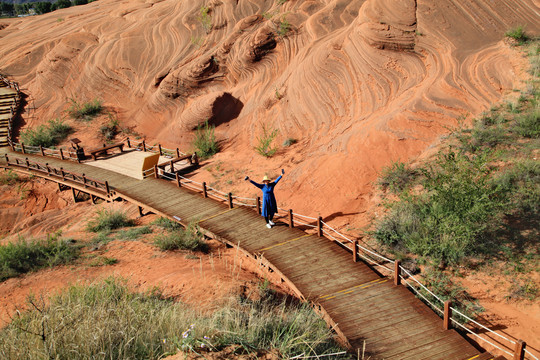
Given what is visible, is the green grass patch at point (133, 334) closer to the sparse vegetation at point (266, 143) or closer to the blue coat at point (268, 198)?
the blue coat at point (268, 198)

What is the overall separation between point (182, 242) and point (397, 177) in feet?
23.8

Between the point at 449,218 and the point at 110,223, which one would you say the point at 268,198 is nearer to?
the point at 449,218

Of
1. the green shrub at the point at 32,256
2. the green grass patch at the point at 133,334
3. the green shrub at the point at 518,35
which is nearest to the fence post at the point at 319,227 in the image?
the green grass patch at the point at 133,334

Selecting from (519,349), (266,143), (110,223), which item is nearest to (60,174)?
(110,223)

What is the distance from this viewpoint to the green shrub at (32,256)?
11.8 meters

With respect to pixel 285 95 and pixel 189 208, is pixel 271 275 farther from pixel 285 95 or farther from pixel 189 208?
pixel 285 95

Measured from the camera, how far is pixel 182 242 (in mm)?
13289

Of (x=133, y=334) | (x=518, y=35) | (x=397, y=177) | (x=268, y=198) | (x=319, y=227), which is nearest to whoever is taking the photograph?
(x=133, y=334)

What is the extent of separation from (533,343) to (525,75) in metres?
11.1

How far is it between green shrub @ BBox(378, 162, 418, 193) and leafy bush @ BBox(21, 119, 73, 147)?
889 inches

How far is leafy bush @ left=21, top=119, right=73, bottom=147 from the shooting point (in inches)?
1083

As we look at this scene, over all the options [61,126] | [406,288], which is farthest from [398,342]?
[61,126]

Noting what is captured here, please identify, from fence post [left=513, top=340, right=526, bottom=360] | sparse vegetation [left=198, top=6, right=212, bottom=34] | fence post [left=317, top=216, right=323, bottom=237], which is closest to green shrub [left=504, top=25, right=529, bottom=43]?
fence post [left=317, top=216, right=323, bottom=237]

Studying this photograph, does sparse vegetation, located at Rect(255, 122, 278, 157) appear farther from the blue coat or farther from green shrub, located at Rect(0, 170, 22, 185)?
green shrub, located at Rect(0, 170, 22, 185)
